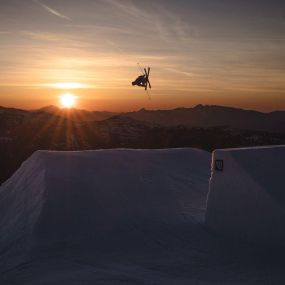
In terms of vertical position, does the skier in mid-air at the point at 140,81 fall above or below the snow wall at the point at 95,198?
above

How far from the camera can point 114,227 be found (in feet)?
41.8

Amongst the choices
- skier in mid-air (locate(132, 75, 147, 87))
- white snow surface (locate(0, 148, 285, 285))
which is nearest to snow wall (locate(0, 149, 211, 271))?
white snow surface (locate(0, 148, 285, 285))

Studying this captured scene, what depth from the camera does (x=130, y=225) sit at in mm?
12914

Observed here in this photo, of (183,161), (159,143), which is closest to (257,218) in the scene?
(183,161)

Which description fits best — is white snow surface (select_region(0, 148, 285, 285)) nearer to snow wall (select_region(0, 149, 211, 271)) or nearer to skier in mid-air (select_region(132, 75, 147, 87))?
snow wall (select_region(0, 149, 211, 271))

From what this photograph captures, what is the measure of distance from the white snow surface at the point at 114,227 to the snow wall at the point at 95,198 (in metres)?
0.04

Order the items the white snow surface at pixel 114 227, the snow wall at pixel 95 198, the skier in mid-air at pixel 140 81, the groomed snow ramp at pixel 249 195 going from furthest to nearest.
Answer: the skier in mid-air at pixel 140 81 → the snow wall at pixel 95 198 → the groomed snow ramp at pixel 249 195 → the white snow surface at pixel 114 227

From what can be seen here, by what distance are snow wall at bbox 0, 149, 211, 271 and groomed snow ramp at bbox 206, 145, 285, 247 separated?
149cm

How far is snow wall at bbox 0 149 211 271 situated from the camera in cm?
1217

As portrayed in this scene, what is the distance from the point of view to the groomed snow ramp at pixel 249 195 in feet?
34.7

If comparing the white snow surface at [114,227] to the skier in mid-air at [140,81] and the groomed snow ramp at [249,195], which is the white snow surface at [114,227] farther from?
the skier in mid-air at [140,81]

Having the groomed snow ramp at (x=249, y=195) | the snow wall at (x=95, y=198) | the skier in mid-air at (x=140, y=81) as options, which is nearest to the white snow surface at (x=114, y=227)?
the snow wall at (x=95, y=198)

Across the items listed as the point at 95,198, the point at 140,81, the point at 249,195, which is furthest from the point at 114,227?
the point at 140,81

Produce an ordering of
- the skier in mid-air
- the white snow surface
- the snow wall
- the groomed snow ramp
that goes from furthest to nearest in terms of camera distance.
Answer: the skier in mid-air → the snow wall → the groomed snow ramp → the white snow surface
